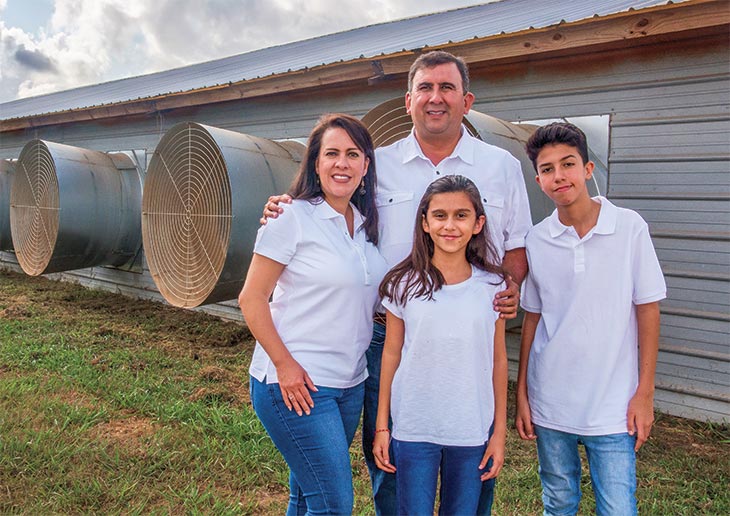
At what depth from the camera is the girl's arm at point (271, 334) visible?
56.0 inches

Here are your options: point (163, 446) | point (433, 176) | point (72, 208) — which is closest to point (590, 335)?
point (433, 176)

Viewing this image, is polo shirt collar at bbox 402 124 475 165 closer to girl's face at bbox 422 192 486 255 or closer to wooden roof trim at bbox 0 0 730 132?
girl's face at bbox 422 192 486 255

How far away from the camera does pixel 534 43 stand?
346cm

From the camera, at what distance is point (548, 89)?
3785 mm

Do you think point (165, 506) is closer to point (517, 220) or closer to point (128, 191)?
point (517, 220)

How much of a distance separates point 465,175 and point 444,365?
626mm

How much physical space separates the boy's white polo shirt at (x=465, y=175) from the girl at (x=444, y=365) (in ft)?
0.60

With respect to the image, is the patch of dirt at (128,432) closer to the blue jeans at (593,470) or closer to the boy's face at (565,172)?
the blue jeans at (593,470)

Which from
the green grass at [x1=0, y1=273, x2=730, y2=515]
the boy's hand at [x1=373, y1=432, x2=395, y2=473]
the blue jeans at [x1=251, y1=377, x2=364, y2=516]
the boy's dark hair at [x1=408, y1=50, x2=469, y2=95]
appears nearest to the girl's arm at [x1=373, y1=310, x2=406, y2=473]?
the boy's hand at [x1=373, y1=432, x2=395, y2=473]

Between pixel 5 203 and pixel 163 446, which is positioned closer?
pixel 163 446

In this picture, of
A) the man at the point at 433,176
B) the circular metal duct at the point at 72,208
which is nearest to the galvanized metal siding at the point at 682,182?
the man at the point at 433,176

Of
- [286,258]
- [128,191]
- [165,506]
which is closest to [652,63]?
[286,258]

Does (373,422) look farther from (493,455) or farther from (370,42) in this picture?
(370,42)

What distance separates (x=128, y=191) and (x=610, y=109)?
5.22 meters
